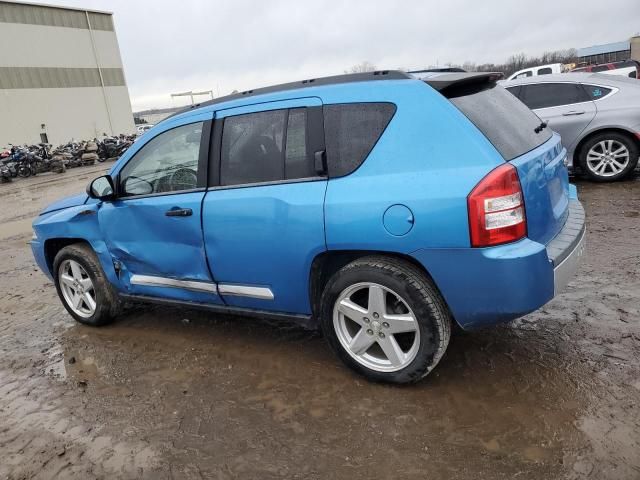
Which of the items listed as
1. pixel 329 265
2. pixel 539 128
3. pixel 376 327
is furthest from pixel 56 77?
pixel 376 327

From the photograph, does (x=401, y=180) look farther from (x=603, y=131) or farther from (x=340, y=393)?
(x=603, y=131)

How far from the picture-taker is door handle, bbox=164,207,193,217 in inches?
136

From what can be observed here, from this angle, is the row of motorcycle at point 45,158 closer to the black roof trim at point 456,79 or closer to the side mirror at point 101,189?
the side mirror at point 101,189

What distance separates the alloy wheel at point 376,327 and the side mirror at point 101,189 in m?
2.09

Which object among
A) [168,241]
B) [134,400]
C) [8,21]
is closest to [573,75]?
[168,241]

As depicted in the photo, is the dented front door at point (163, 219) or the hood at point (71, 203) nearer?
the dented front door at point (163, 219)

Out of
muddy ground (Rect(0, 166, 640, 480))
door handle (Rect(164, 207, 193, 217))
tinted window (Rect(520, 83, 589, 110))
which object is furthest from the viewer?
tinted window (Rect(520, 83, 589, 110))

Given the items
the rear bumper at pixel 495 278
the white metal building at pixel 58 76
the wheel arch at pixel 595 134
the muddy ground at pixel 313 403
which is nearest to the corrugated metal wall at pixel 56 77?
the white metal building at pixel 58 76

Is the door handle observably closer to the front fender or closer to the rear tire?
the front fender

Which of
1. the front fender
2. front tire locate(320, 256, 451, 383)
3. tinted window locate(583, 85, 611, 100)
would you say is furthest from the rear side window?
tinted window locate(583, 85, 611, 100)

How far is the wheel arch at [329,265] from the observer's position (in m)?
2.85

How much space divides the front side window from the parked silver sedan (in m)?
5.95

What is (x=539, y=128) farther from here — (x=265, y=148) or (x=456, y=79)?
(x=265, y=148)

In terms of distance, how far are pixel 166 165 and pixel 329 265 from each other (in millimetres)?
1515
